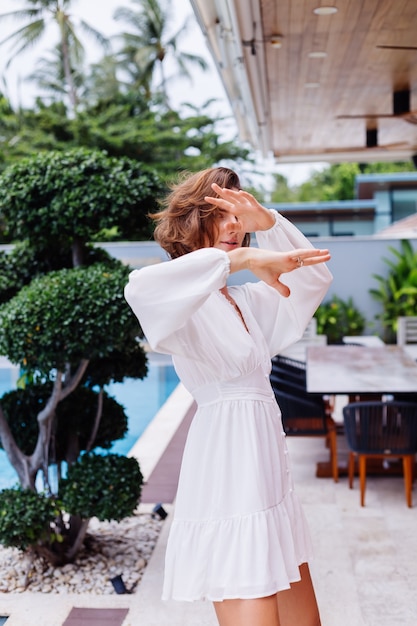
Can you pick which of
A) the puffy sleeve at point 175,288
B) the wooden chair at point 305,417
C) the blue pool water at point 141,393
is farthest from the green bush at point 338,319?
the puffy sleeve at point 175,288

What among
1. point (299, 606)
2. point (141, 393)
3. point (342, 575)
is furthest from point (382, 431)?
point (141, 393)

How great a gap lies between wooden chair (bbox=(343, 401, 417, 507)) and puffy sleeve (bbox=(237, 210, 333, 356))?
2.94 metres

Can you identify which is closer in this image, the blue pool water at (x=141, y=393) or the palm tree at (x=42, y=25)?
the blue pool water at (x=141, y=393)

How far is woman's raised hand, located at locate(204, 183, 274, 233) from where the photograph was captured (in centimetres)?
186

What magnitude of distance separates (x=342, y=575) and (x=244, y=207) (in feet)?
8.24

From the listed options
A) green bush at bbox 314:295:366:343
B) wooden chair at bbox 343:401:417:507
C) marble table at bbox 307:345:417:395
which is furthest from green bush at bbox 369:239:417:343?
wooden chair at bbox 343:401:417:507

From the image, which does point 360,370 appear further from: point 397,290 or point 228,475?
point 397,290

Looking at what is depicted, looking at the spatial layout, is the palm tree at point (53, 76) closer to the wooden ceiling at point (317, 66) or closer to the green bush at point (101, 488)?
the wooden ceiling at point (317, 66)

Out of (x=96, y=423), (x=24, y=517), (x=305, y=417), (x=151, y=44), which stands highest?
(x=151, y=44)

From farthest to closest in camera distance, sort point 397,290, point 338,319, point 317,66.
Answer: point 338,319
point 397,290
point 317,66

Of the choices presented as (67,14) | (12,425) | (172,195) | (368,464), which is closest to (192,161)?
(67,14)

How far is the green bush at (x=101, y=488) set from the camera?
3658mm

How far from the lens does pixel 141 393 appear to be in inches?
458

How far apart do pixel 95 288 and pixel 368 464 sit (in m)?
3.24
